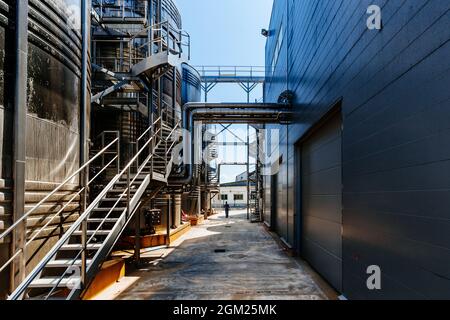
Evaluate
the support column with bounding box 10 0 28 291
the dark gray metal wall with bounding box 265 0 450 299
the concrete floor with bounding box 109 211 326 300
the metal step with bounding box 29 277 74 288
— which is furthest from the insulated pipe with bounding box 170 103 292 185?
the metal step with bounding box 29 277 74 288

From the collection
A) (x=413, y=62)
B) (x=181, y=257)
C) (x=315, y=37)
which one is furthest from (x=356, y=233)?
(x=181, y=257)

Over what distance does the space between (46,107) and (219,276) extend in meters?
5.73

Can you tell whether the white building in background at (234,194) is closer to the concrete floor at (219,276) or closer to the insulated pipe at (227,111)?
the concrete floor at (219,276)

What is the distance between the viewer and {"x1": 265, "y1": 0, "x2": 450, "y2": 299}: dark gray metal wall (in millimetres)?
2871

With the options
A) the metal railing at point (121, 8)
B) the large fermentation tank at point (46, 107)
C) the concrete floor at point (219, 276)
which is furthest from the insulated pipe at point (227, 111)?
the large fermentation tank at point (46, 107)

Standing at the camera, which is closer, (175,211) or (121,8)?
(121,8)

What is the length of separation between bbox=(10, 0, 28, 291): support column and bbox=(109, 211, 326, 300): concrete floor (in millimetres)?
2600

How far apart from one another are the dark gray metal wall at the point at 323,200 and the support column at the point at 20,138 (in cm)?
581

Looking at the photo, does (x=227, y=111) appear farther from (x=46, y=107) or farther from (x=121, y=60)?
(x=46, y=107)

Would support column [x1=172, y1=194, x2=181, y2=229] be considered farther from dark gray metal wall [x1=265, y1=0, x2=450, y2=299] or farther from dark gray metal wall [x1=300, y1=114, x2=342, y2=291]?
dark gray metal wall [x1=265, y1=0, x2=450, y2=299]

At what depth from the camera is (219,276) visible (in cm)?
753

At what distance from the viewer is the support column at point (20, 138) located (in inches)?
156

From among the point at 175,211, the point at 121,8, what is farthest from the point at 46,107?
the point at 175,211

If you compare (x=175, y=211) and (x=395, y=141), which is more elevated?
(x=395, y=141)
